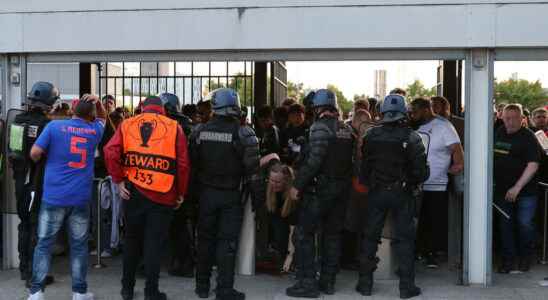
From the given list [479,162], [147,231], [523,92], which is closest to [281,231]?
[147,231]

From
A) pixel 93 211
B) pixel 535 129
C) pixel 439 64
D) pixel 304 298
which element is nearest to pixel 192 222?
pixel 93 211

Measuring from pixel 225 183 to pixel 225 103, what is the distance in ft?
2.36

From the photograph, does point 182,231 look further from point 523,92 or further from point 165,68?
point 523,92

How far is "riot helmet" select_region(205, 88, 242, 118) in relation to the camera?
259 inches

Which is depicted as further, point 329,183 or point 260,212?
point 260,212

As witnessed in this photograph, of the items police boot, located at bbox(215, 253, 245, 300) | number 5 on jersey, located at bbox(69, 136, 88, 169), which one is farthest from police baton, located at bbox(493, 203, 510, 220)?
number 5 on jersey, located at bbox(69, 136, 88, 169)

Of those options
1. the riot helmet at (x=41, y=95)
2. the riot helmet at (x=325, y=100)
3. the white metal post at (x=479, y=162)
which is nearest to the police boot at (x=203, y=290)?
the riot helmet at (x=325, y=100)

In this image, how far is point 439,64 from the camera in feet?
37.8

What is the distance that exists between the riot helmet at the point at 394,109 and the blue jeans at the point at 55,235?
2820 mm

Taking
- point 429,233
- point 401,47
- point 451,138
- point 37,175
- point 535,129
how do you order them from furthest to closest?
point 535,129, point 429,233, point 451,138, point 401,47, point 37,175

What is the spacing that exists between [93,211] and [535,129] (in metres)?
5.55

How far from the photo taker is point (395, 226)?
6.89 meters

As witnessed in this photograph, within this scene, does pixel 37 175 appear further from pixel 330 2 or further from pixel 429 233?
pixel 429 233

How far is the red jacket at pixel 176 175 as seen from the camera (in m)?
6.35
